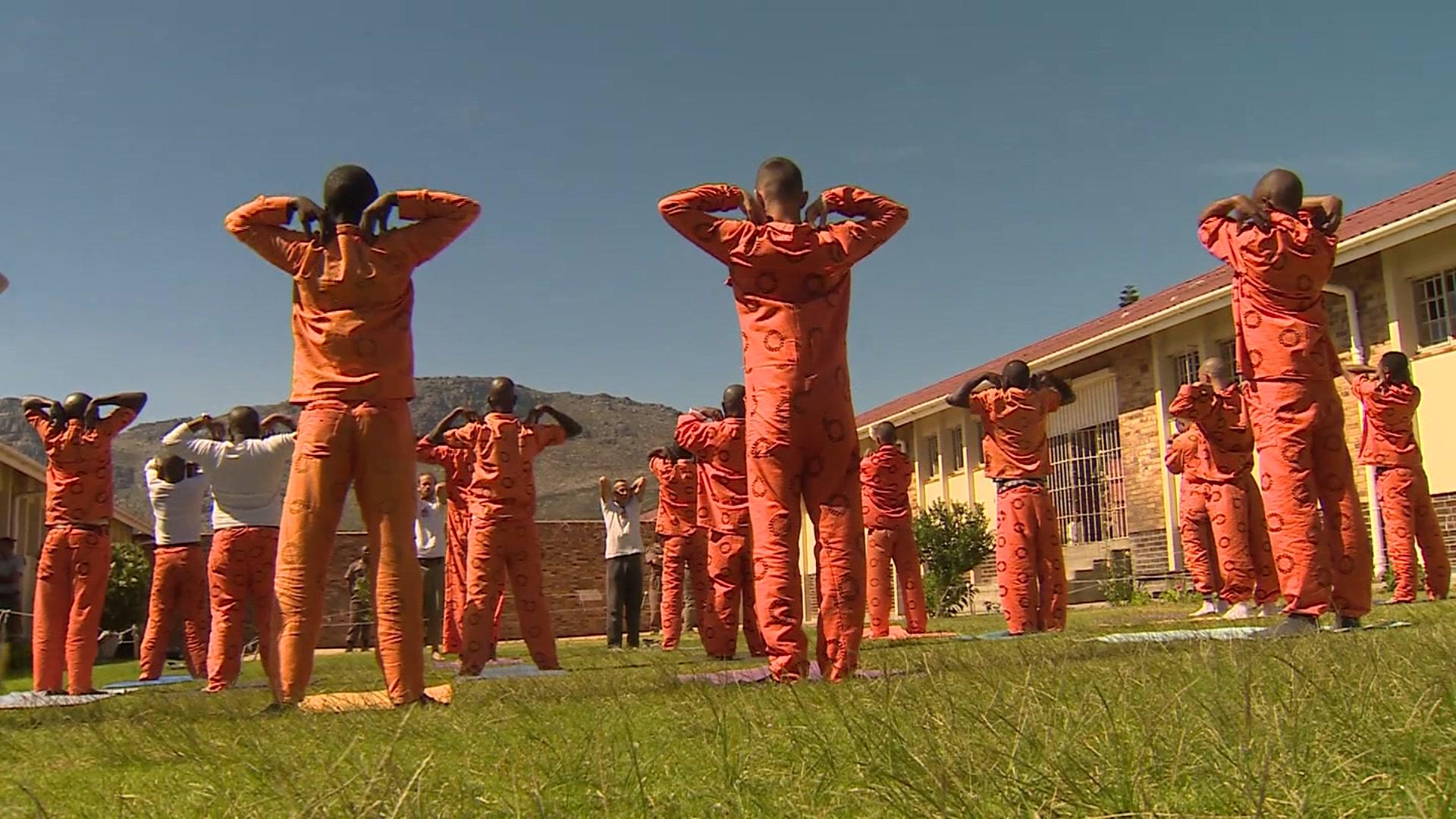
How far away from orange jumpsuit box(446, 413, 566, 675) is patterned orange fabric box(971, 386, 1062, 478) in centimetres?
382

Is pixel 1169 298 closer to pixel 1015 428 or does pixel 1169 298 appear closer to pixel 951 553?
pixel 951 553

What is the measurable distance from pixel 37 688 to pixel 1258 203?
8.77 m

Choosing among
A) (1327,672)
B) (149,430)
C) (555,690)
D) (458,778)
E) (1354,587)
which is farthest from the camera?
(149,430)

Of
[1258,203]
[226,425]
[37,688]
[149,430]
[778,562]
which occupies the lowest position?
[37,688]

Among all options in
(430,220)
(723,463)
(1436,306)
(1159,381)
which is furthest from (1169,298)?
(430,220)

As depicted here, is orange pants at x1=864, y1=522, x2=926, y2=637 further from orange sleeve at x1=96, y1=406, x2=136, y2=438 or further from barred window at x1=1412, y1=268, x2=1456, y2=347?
barred window at x1=1412, y1=268, x2=1456, y2=347

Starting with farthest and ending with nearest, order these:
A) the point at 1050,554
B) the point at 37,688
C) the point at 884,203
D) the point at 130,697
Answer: the point at 1050,554 → the point at 37,688 → the point at 130,697 → the point at 884,203

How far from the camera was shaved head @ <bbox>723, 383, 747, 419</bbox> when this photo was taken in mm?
9852

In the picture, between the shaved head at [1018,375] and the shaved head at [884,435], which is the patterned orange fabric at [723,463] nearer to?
the shaved head at [1018,375]

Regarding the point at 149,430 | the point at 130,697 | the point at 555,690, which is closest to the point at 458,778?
the point at 555,690

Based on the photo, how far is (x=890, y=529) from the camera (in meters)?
11.7

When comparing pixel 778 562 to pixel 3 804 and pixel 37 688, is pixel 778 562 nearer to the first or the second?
pixel 3 804

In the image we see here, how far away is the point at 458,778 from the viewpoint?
2.42 metres

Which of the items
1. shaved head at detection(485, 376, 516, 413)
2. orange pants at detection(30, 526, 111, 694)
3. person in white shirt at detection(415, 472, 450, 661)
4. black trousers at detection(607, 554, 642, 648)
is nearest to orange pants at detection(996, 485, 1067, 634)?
shaved head at detection(485, 376, 516, 413)
